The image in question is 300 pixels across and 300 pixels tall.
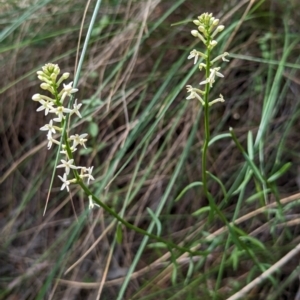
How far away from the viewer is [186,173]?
1154mm

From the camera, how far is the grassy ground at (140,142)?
1.06 m

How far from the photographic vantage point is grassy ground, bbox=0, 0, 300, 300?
1.06m

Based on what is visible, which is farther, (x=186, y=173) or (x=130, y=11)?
(x=130, y=11)

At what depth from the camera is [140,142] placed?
1.06m

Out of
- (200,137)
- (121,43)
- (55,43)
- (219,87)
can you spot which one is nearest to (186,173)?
(200,137)

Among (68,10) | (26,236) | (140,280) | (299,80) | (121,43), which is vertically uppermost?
(68,10)

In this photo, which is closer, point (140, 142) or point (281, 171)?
point (281, 171)

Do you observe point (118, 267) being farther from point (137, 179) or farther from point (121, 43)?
point (121, 43)

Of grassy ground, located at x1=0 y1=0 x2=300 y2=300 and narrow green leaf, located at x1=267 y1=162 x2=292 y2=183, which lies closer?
narrow green leaf, located at x1=267 y1=162 x2=292 y2=183

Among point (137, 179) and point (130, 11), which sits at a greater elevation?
point (130, 11)

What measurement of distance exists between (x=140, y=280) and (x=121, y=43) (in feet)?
1.67

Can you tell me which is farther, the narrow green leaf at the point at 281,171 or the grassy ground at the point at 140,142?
the grassy ground at the point at 140,142

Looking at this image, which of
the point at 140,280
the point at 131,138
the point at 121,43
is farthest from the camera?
the point at 121,43

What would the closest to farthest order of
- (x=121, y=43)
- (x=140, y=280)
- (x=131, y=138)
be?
1. (x=131, y=138)
2. (x=140, y=280)
3. (x=121, y=43)
